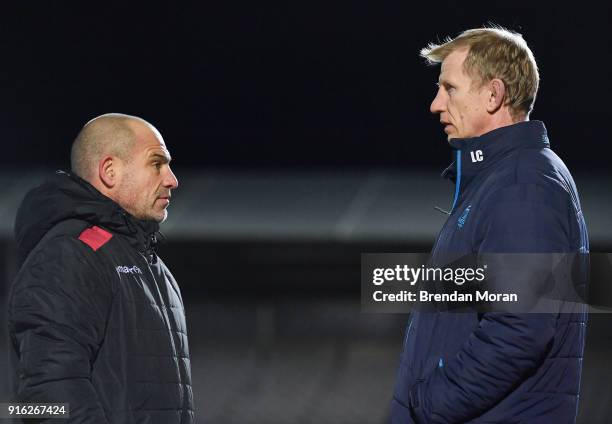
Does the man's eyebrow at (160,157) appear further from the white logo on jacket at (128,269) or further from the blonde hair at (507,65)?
the blonde hair at (507,65)

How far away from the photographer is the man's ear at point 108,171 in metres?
2.56

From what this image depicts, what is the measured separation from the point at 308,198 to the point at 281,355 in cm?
182

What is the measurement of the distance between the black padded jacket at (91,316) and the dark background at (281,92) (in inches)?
180

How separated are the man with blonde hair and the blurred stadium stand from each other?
209 inches

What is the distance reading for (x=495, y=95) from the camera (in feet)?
7.64

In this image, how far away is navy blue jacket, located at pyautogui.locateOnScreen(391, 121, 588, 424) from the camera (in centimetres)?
211

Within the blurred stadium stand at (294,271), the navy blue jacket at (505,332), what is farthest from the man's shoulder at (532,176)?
the blurred stadium stand at (294,271)

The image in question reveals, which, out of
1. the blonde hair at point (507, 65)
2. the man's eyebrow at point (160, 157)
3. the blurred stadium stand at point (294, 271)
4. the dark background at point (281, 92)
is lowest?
the blurred stadium stand at point (294, 271)

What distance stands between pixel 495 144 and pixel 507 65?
190 millimetres

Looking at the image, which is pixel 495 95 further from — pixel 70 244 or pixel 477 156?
pixel 70 244

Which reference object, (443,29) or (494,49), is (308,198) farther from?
(494,49)

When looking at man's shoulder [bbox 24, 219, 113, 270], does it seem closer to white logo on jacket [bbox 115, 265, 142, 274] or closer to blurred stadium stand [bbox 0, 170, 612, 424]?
white logo on jacket [bbox 115, 265, 142, 274]

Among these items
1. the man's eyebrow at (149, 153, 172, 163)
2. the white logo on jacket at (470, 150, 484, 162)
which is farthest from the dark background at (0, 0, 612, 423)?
the white logo on jacket at (470, 150, 484, 162)

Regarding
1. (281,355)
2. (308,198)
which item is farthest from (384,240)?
(281,355)
